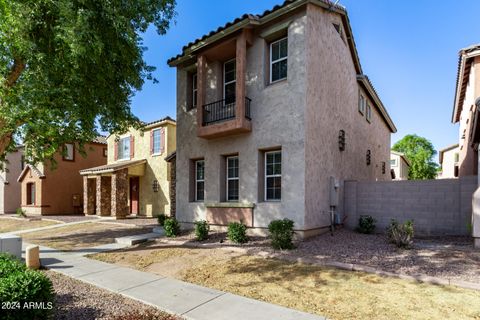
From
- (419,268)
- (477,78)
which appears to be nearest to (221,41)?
(419,268)

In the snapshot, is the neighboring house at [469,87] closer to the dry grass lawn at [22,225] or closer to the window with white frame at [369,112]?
the window with white frame at [369,112]

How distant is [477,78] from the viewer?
12789 mm

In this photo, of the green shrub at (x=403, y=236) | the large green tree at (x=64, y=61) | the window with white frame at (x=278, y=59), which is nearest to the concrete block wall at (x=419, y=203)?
the green shrub at (x=403, y=236)

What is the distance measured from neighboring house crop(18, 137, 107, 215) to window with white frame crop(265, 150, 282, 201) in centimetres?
1780

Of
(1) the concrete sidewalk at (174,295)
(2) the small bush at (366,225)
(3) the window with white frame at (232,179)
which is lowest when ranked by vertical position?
(1) the concrete sidewalk at (174,295)

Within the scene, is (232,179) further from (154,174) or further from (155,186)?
(154,174)

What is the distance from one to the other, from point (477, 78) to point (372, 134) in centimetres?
631

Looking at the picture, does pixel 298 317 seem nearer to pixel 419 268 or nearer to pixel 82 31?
pixel 419 268

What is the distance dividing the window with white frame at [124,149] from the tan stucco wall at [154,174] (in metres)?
0.89

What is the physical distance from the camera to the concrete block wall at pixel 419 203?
9.73 m

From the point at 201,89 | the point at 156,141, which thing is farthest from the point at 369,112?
the point at 156,141

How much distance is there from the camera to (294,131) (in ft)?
31.0

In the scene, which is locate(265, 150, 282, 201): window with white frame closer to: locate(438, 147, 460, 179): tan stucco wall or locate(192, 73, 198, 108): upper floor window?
locate(192, 73, 198, 108): upper floor window

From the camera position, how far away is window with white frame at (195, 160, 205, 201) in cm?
1262
